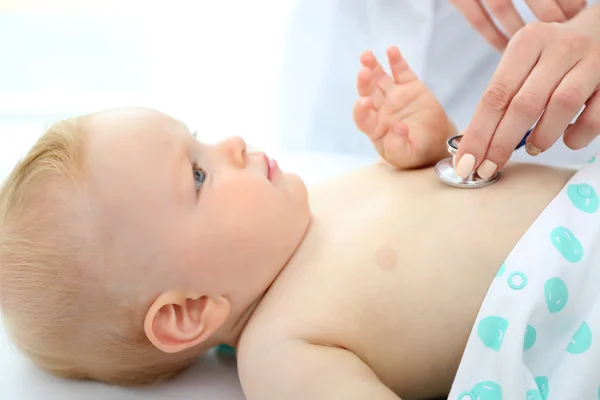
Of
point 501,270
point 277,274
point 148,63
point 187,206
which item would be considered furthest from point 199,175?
point 148,63

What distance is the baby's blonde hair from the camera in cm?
78

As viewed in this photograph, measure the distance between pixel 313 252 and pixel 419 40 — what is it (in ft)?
1.63

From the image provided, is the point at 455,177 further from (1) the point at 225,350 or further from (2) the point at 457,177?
(1) the point at 225,350

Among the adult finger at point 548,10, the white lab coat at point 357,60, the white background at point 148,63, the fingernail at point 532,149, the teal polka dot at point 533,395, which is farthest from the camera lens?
the white background at point 148,63

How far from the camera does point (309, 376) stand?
30.2 inches

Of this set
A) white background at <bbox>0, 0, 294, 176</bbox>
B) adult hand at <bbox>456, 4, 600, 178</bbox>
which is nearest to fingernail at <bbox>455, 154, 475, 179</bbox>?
adult hand at <bbox>456, 4, 600, 178</bbox>

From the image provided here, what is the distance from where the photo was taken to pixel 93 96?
1452 millimetres

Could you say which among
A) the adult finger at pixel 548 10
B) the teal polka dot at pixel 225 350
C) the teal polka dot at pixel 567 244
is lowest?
the teal polka dot at pixel 225 350

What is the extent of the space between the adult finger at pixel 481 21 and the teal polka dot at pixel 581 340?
1.62ft

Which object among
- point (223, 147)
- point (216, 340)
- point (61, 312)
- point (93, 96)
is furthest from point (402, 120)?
point (93, 96)

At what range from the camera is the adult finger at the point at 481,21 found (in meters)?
1.05

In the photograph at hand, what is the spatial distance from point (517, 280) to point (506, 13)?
43 cm

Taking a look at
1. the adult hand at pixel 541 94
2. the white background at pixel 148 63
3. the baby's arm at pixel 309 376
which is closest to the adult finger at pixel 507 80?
the adult hand at pixel 541 94

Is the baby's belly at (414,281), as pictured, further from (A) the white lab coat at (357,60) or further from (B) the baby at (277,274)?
(A) the white lab coat at (357,60)
